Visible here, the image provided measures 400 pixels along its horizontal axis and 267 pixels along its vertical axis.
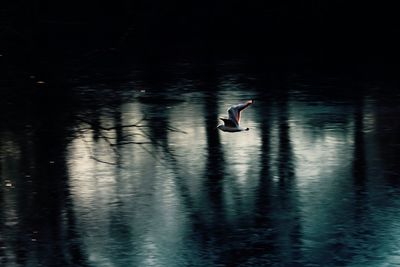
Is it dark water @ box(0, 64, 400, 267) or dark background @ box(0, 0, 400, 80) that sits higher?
dark background @ box(0, 0, 400, 80)

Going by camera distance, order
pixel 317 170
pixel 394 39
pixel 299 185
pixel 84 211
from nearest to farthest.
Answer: pixel 84 211 → pixel 299 185 → pixel 317 170 → pixel 394 39

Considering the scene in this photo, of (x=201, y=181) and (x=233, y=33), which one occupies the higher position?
(x=233, y=33)

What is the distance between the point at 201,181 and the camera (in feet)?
46.1

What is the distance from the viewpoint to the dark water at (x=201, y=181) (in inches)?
428

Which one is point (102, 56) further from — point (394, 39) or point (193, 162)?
Result: point (193, 162)

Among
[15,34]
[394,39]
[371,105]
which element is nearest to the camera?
[15,34]

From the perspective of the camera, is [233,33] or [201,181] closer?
[201,181]

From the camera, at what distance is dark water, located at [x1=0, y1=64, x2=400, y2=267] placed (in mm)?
10867

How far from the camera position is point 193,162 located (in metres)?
15.3

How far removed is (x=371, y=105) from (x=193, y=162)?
622 cm

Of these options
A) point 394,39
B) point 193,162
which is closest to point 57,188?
point 193,162

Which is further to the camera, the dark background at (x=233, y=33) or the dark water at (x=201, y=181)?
the dark background at (x=233, y=33)

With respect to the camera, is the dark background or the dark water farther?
the dark background

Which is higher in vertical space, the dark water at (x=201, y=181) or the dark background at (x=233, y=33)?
the dark background at (x=233, y=33)
